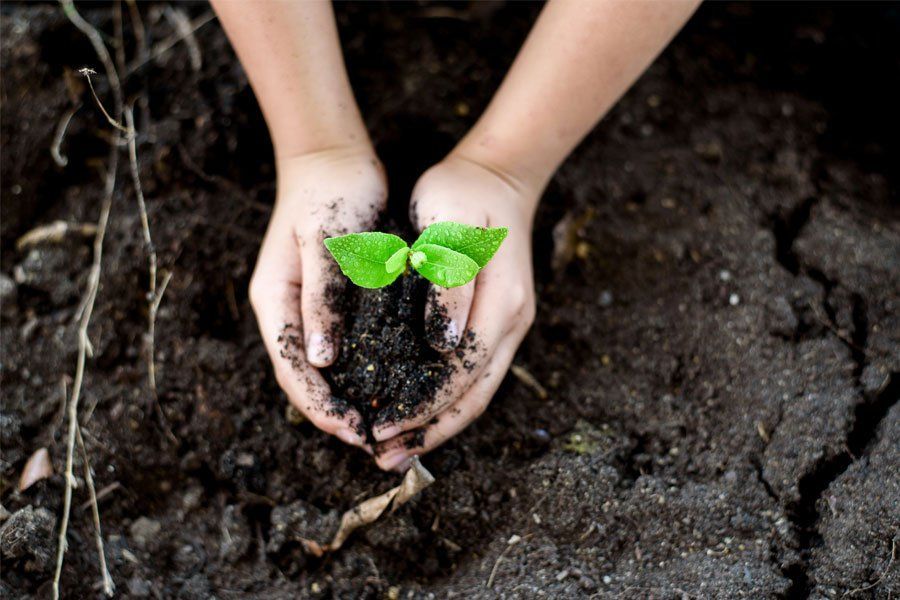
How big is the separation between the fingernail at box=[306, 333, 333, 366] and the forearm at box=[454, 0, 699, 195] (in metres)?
0.49

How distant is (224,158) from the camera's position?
1.83 metres

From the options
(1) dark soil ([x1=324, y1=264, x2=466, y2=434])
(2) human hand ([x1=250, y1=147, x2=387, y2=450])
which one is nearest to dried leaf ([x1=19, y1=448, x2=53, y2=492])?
(2) human hand ([x1=250, y1=147, x2=387, y2=450])

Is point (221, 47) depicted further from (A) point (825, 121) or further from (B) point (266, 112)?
(A) point (825, 121)

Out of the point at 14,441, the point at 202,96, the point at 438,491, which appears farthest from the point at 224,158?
the point at 438,491

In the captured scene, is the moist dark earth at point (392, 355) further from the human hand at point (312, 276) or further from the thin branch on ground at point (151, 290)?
the thin branch on ground at point (151, 290)

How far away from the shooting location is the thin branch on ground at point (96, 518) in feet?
4.64

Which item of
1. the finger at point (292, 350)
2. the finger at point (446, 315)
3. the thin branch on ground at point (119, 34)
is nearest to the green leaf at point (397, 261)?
the finger at point (446, 315)

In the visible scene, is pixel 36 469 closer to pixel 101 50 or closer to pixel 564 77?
pixel 101 50

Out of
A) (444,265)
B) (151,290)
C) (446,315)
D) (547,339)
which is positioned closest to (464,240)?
(444,265)

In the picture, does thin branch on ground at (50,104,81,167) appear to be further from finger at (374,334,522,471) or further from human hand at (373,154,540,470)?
finger at (374,334,522,471)

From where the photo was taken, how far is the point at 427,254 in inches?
49.6

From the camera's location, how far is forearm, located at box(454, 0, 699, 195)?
141cm

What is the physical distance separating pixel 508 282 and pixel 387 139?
58cm

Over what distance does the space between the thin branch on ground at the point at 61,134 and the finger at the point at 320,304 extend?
0.75 meters
